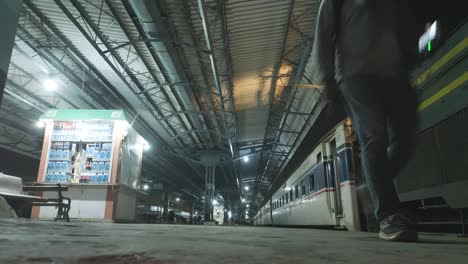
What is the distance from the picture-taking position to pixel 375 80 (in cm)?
219

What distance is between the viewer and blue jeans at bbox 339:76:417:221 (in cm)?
215

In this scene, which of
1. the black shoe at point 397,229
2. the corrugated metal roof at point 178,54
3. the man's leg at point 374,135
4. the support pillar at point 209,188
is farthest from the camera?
the support pillar at point 209,188

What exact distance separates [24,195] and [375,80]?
7.27 m

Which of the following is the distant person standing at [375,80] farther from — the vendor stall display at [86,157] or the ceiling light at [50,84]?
the ceiling light at [50,84]

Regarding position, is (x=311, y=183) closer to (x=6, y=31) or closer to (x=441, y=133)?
(x=441, y=133)

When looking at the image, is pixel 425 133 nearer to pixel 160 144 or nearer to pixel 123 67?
pixel 123 67

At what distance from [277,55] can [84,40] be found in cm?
479

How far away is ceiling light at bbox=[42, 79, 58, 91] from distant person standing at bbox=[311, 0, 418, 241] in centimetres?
878

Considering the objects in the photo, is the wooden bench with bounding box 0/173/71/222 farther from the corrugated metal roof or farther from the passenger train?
the passenger train

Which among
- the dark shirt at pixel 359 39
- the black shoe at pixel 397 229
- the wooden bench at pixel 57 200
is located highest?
the dark shirt at pixel 359 39

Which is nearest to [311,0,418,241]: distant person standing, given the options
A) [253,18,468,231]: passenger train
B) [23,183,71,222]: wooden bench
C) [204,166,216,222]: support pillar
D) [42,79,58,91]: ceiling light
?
[253,18,468,231]: passenger train

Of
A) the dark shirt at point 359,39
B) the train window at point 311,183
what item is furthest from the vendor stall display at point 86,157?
the dark shirt at point 359,39

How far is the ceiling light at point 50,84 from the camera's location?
923cm

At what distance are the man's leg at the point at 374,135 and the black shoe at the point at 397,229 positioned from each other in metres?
0.06
